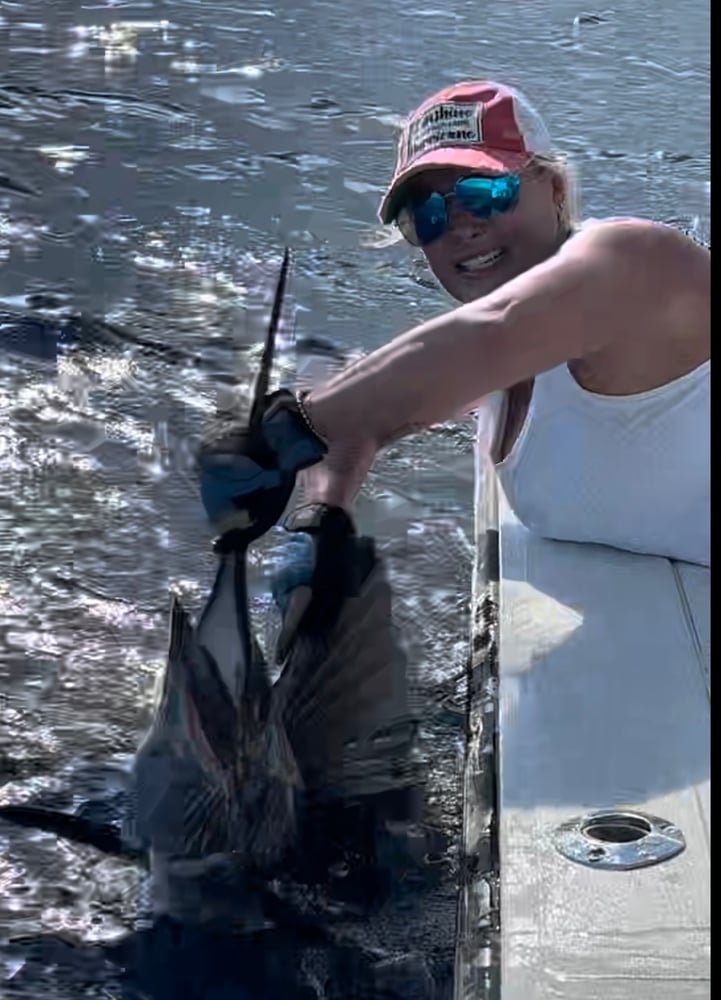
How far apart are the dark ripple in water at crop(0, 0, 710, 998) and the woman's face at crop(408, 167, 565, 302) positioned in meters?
0.42

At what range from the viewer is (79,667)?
313 cm

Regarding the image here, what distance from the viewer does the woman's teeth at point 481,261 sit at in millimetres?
2361

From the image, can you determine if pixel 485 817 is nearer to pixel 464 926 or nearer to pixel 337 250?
pixel 464 926

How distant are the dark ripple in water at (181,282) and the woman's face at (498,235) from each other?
420 mm

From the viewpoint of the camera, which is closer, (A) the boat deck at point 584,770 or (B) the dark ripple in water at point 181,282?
(A) the boat deck at point 584,770

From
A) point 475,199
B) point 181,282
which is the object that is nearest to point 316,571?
point 475,199

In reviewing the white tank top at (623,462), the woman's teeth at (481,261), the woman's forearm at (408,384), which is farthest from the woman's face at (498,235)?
the woman's forearm at (408,384)

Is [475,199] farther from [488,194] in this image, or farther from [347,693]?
[347,693]

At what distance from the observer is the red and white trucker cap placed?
93.6 inches

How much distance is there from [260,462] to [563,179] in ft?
2.57

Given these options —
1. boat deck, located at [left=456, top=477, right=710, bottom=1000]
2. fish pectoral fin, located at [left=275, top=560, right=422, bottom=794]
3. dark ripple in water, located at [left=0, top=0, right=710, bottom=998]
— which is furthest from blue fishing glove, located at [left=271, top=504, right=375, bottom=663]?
boat deck, located at [left=456, top=477, right=710, bottom=1000]

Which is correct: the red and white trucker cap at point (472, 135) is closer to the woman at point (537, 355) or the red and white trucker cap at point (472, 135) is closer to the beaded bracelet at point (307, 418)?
the woman at point (537, 355)

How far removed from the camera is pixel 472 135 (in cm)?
242
